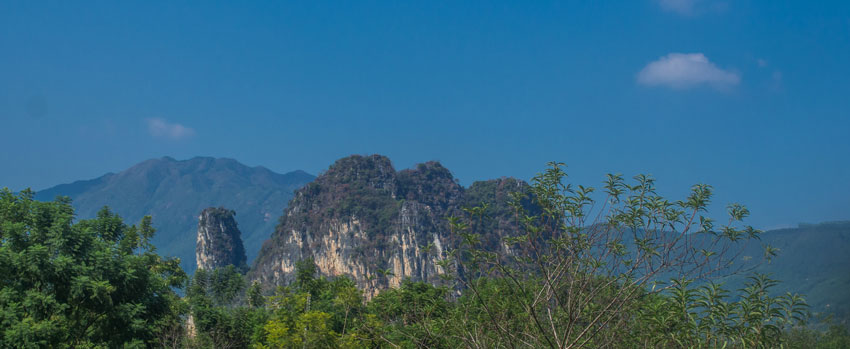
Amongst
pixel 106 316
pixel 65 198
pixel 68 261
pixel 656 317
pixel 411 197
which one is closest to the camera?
pixel 656 317

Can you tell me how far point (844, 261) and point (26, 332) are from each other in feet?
321

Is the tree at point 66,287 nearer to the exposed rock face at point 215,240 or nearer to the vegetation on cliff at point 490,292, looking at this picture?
the vegetation on cliff at point 490,292

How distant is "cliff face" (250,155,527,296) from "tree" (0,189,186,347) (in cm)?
4468

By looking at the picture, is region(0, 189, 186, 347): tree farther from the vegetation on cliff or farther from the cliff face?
the cliff face

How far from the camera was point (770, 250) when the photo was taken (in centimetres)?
541

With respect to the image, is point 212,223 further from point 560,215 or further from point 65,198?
point 560,215

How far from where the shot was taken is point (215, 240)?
71125 millimetres

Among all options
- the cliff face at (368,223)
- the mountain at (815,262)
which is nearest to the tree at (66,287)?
the cliff face at (368,223)

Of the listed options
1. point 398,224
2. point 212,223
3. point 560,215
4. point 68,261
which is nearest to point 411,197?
point 398,224

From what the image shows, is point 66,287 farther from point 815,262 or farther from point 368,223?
point 815,262

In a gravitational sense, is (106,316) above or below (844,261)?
below

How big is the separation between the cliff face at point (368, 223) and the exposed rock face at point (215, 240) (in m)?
4.08

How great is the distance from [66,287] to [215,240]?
63.6 metres

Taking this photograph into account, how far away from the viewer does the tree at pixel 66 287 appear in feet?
33.5
